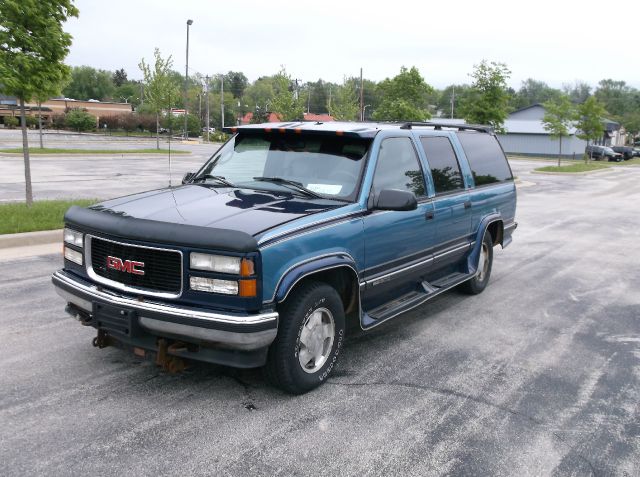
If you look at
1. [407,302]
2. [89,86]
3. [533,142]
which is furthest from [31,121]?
[407,302]

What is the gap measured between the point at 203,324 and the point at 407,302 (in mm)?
2217

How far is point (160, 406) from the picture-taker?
395 cm

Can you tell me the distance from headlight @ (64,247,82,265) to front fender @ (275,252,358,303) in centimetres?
158

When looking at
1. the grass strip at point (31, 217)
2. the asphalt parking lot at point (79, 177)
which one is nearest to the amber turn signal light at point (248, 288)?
the grass strip at point (31, 217)

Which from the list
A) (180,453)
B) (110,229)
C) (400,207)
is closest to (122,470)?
(180,453)

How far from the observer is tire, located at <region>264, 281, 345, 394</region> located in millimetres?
3953

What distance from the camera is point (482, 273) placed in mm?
7246

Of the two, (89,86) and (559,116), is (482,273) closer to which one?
(559,116)

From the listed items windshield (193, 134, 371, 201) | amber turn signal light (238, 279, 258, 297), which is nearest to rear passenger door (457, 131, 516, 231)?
windshield (193, 134, 371, 201)

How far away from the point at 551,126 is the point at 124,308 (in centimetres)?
3828

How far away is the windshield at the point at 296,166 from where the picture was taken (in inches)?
187

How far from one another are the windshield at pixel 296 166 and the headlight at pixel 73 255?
126 cm

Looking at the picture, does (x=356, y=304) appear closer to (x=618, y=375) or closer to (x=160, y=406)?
(x=160, y=406)

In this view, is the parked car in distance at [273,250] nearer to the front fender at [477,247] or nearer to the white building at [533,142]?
the front fender at [477,247]
